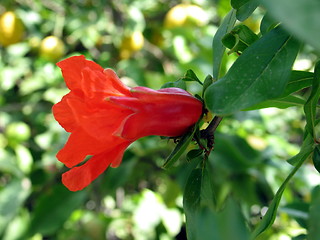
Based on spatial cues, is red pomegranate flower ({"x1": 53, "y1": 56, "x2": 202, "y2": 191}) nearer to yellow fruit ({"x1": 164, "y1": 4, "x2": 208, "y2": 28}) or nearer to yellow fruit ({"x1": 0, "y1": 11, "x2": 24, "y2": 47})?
yellow fruit ({"x1": 164, "y1": 4, "x2": 208, "y2": 28})

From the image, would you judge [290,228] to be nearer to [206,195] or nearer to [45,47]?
[206,195]

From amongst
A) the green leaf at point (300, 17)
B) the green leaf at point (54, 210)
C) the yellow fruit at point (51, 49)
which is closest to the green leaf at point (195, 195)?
the green leaf at point (300, 17)

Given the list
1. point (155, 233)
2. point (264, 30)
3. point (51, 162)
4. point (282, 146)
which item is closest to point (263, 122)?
point (282, 146)

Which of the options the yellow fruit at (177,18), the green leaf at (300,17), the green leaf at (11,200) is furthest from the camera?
the yellow fruit at (177,18)

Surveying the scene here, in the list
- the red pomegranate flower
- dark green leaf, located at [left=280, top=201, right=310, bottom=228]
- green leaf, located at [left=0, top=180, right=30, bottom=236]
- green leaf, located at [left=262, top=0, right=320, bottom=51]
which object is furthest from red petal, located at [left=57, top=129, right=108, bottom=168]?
green leaf, located at [left=0, top=180, right=30, bottom=236]

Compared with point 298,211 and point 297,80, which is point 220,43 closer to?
point 297,80

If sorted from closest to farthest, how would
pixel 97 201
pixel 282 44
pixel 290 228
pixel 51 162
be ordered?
pixel 282 44 → pixel 290 228 → pixel 51 162 → pixel 97 201

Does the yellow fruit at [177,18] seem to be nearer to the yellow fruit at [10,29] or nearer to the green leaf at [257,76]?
the yellow fruit at [10,29]
